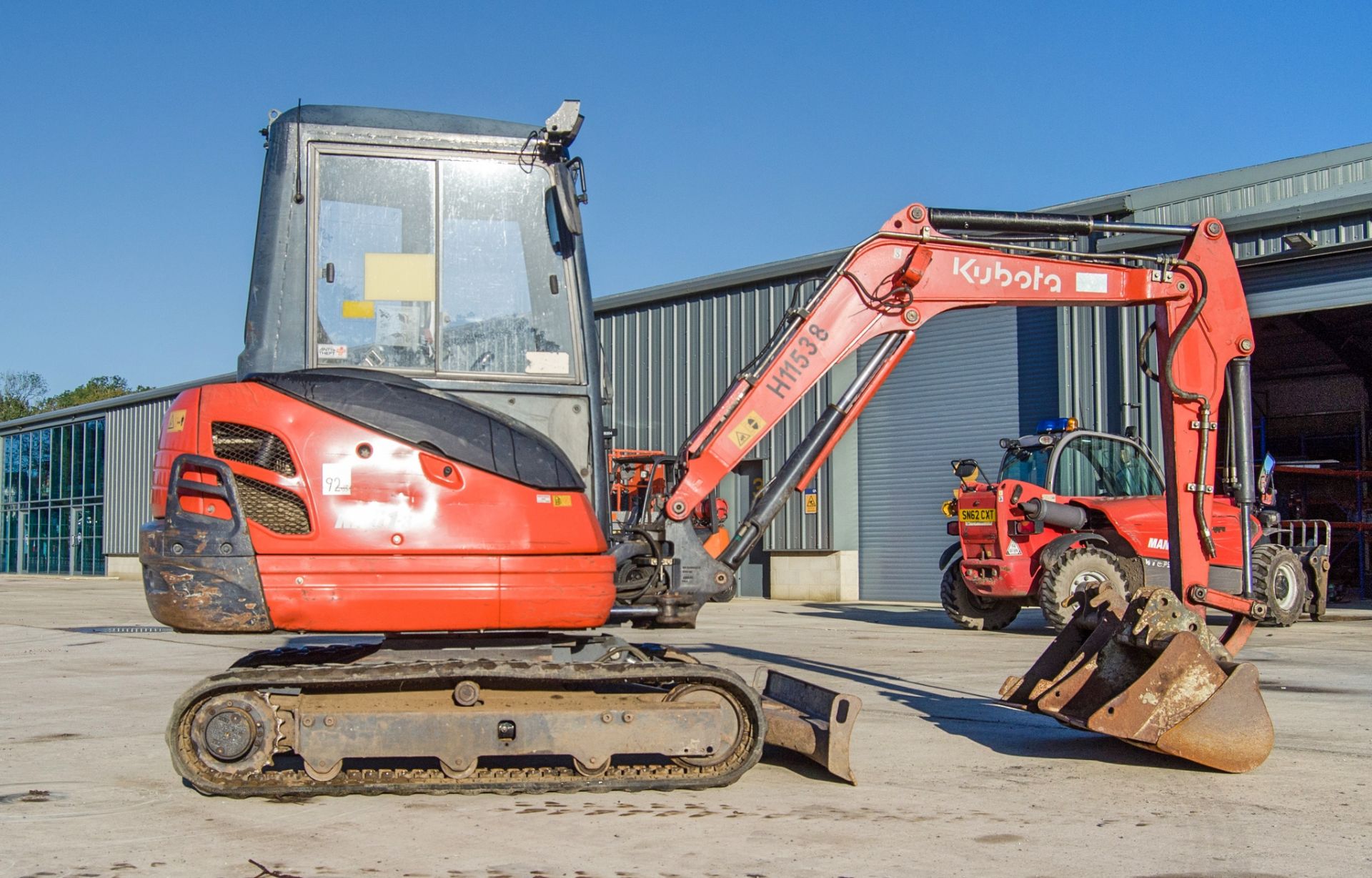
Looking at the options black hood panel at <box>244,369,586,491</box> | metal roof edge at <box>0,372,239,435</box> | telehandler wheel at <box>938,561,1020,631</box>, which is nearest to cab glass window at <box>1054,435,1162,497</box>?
telehandler wheel at <box>938,561,1020,631</box>

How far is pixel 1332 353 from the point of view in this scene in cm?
2675

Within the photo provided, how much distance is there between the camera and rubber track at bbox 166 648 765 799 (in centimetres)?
553

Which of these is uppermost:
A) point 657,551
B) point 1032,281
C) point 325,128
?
point 325,128

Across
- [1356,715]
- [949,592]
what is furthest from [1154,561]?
[1356,715]

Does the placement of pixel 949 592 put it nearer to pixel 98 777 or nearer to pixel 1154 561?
pixel 1154 561

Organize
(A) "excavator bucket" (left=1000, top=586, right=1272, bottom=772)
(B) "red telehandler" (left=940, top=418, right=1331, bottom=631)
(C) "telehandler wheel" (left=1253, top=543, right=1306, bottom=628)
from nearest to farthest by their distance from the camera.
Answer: (A) "excavator bucket" (left=1000, top=586, right=1272, bottom=772)
(B) "red telehandler" (left=940, top=418, right=1331, bottom=631)
(C) "telehandler wheel" (left=1253, top=543, right=1306, bottom=628)

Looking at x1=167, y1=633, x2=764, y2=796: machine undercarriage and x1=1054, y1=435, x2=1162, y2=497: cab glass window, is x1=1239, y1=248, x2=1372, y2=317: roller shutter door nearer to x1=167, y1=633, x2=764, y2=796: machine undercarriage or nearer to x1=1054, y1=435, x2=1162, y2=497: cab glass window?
x1=1054, y1=435, x2=1162, y2=497: cab glass window

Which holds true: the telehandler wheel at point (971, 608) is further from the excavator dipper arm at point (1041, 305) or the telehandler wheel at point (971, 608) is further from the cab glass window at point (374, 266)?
the cab glass window at point (374, 266)

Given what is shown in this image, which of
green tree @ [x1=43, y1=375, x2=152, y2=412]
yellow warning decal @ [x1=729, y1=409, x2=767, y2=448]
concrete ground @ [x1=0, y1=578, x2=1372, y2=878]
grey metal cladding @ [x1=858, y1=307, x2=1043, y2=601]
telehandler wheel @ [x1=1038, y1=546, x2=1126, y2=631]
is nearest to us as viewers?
concrete ground @ [x1=0, y1=578, x2=1372, y2=878]

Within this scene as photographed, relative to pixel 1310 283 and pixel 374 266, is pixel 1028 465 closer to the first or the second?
pixel 1310 283

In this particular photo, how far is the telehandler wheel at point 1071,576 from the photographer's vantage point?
1363cm

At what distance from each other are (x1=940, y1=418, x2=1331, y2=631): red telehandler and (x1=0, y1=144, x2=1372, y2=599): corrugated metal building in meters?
4.70

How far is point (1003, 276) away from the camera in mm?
7527

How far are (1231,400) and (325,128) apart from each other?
17.5 feet
